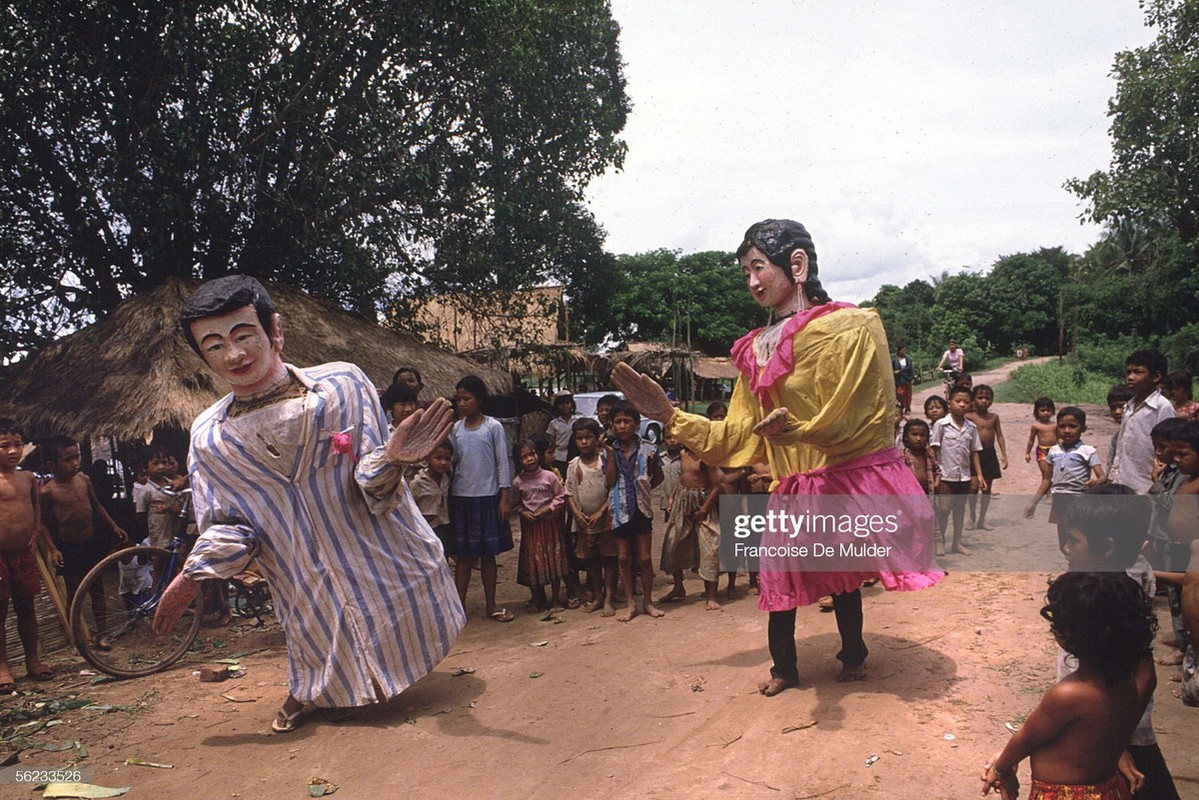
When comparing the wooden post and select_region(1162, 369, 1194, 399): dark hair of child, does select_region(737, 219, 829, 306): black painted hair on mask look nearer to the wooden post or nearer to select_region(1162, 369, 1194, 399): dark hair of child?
select_region(1162, 369, 1194, 399): dark hair of child

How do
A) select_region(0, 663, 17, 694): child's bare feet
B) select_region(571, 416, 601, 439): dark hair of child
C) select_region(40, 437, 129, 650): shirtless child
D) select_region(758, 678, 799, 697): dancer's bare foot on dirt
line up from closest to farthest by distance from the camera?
select_region(758, 678, 799, 697): dancer's bare foot on dirt → select_region(0, 663, 17, 694): child's bare feet → select_region(40, 437, 129, 650): shirtless child → select_region(571, 416, 601, 439): dark hair of child

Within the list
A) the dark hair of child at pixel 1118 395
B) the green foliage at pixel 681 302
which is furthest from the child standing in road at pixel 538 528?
the green foliage at pixel 681 302

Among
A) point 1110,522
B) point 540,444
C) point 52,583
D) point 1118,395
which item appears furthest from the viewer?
point 540,444

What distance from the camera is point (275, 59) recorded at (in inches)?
337

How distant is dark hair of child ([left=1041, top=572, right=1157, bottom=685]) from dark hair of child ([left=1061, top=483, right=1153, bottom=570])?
25.0 inches

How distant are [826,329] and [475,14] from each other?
6.94 meters

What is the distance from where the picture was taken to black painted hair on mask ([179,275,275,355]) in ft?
11.7

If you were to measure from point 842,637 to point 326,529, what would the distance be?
98.9 inches

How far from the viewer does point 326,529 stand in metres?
3.79

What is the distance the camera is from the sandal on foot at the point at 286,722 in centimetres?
396

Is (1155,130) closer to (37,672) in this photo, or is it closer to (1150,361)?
(1150,361)

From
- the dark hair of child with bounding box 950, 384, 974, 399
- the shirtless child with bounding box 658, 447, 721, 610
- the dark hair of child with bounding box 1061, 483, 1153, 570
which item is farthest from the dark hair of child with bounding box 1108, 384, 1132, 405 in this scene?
the dark hair of child with bounding box 1061, 483, 1153, 570

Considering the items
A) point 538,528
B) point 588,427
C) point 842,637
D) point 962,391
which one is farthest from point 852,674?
point 962,391

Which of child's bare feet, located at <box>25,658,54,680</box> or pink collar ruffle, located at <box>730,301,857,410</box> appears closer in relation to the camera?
pink collar ruffle, located at <box>730,301,857,410</box>
